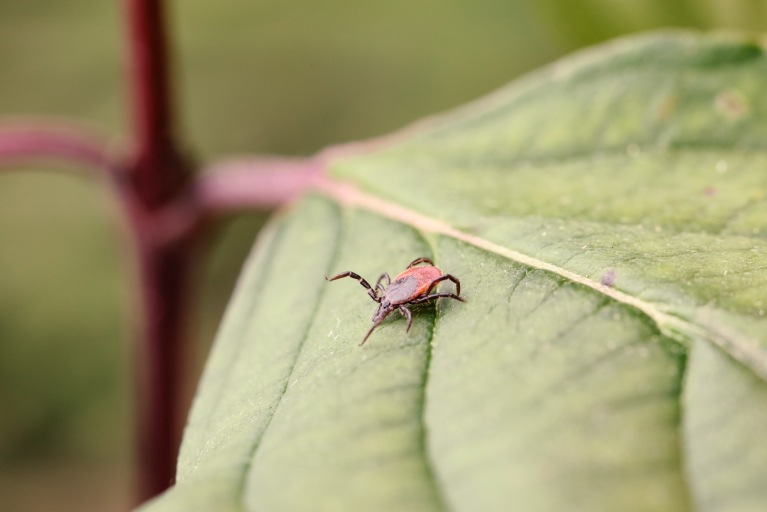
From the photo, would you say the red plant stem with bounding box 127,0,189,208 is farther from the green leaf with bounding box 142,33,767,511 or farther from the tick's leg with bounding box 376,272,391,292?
the tick's leg with bounding box 376,272,391,292

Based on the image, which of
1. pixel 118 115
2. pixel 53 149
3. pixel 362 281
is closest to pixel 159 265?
pixel 53 149

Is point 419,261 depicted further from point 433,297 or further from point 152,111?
point 152,111

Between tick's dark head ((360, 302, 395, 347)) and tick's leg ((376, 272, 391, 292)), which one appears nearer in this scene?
tick's dark head ((360, 302, 395, 347))

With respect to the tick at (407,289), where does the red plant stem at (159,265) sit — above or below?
below

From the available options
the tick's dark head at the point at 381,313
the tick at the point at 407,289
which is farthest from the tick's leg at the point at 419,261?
the tick's dark head at the point at 381,313

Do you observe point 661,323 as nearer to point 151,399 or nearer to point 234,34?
point 151,399

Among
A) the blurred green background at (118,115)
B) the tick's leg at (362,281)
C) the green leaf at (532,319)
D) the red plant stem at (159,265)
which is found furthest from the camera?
the blurred green background at (118,115)

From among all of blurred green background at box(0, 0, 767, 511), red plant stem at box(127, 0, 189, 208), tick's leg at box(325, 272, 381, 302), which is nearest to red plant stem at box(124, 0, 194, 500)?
red plant stem at box(127, 0, 189, 208)

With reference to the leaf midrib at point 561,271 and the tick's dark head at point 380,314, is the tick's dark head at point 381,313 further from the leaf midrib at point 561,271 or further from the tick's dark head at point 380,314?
the leaf midrib at point 561,271
